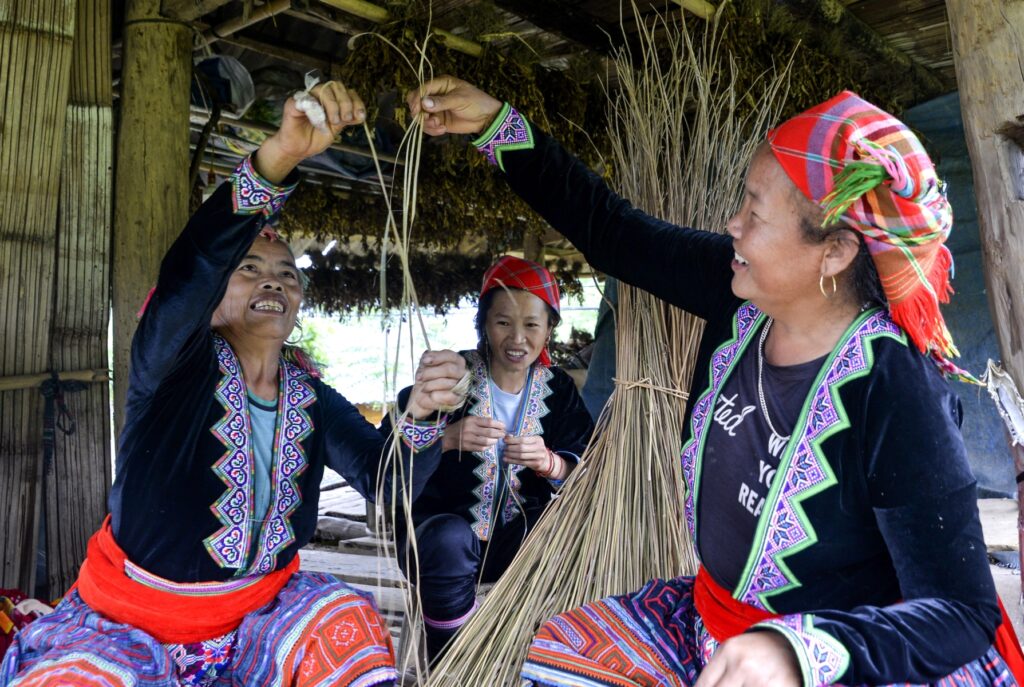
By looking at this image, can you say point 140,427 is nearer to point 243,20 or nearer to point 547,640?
point 547,640

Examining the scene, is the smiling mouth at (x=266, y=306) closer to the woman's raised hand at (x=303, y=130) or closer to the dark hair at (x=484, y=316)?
the woman's raised hand at (x=303, y=130)

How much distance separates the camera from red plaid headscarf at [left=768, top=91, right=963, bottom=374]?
3.58 feet

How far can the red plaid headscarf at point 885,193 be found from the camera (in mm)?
1090

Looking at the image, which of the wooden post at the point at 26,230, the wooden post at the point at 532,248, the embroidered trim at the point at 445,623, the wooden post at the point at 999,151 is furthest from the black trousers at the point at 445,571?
the wooden post at the point at 532,248

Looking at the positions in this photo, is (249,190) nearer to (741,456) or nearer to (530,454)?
(741,456)

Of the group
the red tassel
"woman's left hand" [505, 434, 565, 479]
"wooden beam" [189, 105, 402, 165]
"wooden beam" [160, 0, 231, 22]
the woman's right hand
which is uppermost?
"wooden beam" [189, 105, 402, 165]

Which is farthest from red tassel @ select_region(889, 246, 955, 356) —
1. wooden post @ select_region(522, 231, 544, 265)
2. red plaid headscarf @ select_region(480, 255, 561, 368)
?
wooden post @ select_region(522, 231, 544, 265)

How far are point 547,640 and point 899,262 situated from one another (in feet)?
2.84

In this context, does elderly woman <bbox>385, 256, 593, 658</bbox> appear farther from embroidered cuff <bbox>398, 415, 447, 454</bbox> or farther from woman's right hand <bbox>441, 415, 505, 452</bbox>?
embroidered cuff <bbox>398, 415, 447, 454</bbox>

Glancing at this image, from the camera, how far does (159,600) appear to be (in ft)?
4.83

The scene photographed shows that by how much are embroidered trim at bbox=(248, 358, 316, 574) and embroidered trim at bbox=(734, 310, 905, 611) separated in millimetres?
956

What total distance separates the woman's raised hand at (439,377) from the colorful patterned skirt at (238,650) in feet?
1.65

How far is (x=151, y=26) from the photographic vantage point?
1.95 metres

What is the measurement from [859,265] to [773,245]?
140 millimetres
